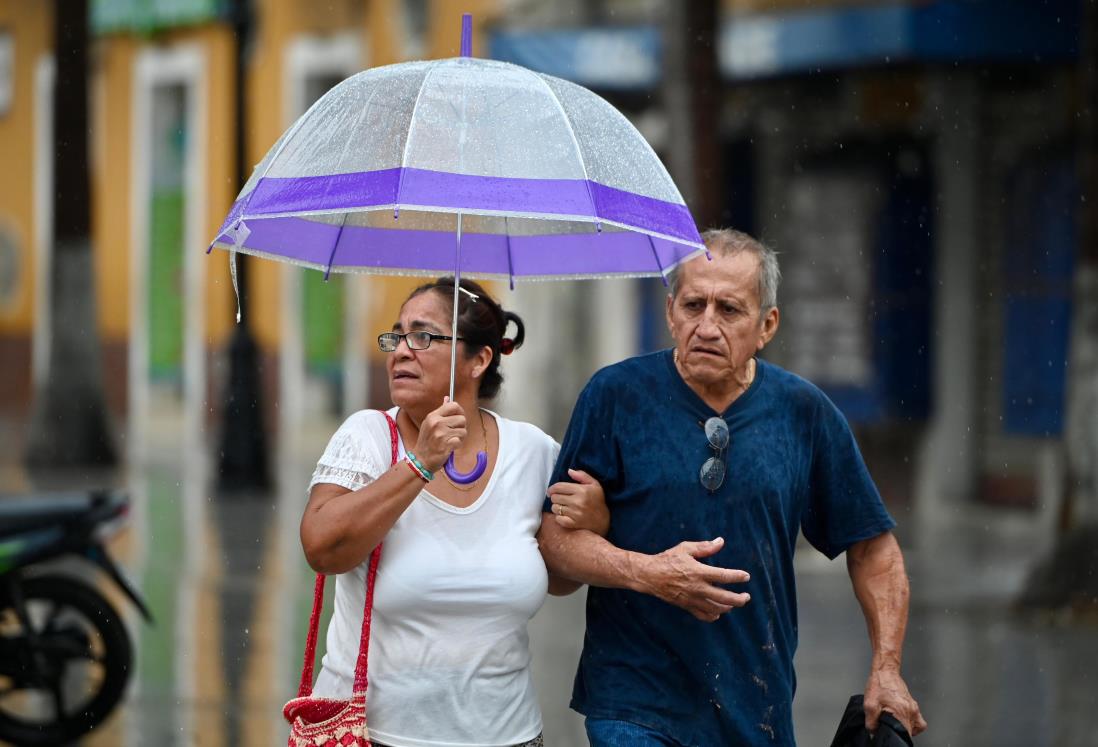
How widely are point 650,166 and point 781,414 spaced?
0.64 meters

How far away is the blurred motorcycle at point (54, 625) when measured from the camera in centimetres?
755

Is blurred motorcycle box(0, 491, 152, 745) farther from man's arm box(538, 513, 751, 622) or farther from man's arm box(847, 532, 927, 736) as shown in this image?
man's arm box(847, 532, 927, 736)

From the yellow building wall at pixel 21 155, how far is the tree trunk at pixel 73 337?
11.3 m

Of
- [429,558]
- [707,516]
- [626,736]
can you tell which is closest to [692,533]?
[707,516]

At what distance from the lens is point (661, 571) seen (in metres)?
4.07

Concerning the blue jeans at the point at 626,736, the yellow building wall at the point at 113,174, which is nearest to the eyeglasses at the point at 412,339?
the blue jeans at the point at 626,736

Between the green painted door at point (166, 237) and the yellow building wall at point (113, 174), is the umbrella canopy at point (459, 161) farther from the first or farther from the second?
the yellow building wall at point (113, 174)

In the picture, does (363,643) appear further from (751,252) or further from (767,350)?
(767,350)

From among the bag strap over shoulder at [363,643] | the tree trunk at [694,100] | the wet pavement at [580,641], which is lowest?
the wet pavement at [580,641]

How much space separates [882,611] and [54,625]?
4317 millimetres

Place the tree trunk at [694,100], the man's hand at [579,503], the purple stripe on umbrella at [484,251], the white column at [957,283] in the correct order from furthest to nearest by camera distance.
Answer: the white column at [957,283], the tree trunk at [694,100], the purple stripe on umbrella at [484,251], the man's hand at [579,503]

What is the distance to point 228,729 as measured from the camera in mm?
7715

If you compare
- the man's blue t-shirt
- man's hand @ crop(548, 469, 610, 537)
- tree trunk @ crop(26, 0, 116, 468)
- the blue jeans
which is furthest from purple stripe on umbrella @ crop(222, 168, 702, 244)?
tree trunk @ crop(26, 0, 116, 468)

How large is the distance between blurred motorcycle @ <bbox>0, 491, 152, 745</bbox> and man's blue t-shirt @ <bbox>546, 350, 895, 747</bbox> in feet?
12.4
